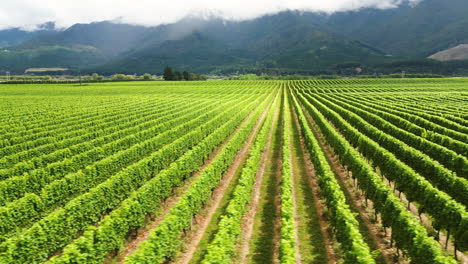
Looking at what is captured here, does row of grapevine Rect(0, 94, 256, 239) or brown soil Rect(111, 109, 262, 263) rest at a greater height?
row of grapevine Rect(0, 94, 256, 239)

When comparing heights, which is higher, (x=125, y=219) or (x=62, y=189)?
(x=62, y=189)

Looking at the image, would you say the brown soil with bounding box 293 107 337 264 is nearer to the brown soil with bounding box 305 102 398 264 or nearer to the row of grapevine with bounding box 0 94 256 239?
the brown soil with bounding box 305 102 398 264

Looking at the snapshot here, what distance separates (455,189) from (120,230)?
17.7m

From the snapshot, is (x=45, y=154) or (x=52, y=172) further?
(x=45, y=154)

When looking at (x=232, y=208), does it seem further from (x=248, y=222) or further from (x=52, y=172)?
(x=52, y=172)

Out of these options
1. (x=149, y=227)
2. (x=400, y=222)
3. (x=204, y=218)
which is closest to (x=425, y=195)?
(x=400, y=222)

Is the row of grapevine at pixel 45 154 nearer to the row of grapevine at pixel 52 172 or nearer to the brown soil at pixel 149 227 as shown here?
the row of grapevine at pixel 52 172

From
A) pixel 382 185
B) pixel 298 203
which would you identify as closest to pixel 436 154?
pixel 382 185

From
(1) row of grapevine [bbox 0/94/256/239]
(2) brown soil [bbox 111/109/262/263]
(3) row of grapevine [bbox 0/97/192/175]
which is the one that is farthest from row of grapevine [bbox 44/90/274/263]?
(3) row of grapevine [bbox 0/97/192/175]

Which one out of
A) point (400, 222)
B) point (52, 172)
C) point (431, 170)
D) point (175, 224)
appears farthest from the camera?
point (52, 172)

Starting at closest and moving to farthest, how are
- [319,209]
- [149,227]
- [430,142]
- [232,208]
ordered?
[232,208], [149,227], [319,209], [430,142]

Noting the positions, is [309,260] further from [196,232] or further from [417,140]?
[417,140]

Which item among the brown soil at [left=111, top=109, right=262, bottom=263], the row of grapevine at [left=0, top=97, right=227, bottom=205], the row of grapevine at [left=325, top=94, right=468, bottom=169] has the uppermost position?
the row of grapevine at [left=325, top=94, right=468, bottom=169]

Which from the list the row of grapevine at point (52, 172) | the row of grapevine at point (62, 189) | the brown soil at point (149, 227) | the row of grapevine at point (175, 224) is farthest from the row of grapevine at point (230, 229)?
the row of grapevine at point (52, 172)
